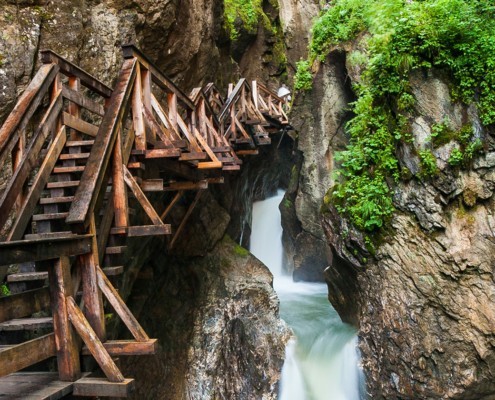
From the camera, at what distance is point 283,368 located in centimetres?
943

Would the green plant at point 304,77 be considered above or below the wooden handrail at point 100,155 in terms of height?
above

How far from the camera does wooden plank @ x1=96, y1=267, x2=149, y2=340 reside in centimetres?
339

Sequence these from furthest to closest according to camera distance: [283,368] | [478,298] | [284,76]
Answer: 1. [284,76]
2. [283,368]
3. [478,298]

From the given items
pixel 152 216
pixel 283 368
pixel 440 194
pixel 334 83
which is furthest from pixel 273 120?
pixel 152 216

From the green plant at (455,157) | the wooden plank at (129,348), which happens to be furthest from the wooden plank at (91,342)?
the green plant at (455,157)

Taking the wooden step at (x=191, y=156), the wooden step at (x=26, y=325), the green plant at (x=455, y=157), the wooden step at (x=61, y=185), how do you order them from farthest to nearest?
the green plant at (x=455, y=157) < the wooden step at (x=191, y=156) < the wooden step at (x=61, y=185) < the wooden step at (x=26, y=325)

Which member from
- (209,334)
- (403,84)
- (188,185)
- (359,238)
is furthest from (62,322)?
(403,84)

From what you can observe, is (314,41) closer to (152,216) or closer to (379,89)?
(379,89)

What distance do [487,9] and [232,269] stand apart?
826cm

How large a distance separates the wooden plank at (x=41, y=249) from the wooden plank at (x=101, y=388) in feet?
3.24

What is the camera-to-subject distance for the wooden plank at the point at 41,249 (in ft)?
8.68

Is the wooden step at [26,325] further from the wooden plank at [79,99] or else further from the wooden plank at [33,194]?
the wooden plank at [79,99]

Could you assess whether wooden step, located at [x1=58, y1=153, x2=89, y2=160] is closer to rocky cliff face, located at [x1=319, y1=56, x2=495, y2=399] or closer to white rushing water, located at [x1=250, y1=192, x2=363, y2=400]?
rocky cliff face, located at [x1=319, y1=56, x2=495, y2=399]

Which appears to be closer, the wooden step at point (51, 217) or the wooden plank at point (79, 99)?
the wooden step at point (51, 217)
